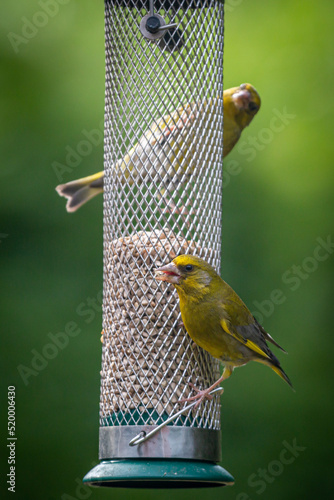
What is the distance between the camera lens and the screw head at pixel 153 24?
427 cm

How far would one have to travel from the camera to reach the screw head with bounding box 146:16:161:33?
4.27 m

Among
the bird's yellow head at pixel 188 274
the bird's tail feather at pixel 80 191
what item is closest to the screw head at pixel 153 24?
the bird's yellow head at pixel 188 274

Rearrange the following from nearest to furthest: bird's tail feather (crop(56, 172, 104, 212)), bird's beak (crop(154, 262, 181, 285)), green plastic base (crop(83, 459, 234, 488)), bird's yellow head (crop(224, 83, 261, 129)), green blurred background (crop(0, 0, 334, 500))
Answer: green plastic base (crop(83, 459, 234, 488))
bird's beak (crop(154, 262, 181, 285))
bird's tail feather (crop(56, 172, 104, 212))
bird's yellow head (crop(224, 83, 261, 129))
green blurred background (crop(0, 0, 334, 500))

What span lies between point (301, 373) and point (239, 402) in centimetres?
61

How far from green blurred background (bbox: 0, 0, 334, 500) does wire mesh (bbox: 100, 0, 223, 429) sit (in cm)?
274

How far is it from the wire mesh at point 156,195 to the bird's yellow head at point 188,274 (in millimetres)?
226

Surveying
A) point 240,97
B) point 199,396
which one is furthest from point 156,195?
point 240,97

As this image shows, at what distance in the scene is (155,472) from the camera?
388 centimetres

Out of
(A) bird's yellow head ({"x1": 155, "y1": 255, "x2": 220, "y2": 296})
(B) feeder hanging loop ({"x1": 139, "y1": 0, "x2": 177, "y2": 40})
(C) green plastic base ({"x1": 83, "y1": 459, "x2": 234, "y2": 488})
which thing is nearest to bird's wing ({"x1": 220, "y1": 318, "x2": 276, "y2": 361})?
(A) bird's yellow head ({"x1": 155, "y1": 255, "x2": 220, "y2": 296})

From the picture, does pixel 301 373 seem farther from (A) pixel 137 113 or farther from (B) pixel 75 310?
(A) pixel 137 113

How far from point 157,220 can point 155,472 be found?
1242mm

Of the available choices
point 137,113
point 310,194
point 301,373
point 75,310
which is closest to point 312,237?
point 310,194

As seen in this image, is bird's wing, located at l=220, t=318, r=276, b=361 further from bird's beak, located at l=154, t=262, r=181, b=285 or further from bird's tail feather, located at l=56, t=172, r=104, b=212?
bird's tail feather, located at l=56, t=172, r=104, b=212

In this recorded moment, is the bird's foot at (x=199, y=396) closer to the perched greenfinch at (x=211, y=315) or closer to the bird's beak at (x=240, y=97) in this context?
the perched greenfinch at (x=211, y=315)
